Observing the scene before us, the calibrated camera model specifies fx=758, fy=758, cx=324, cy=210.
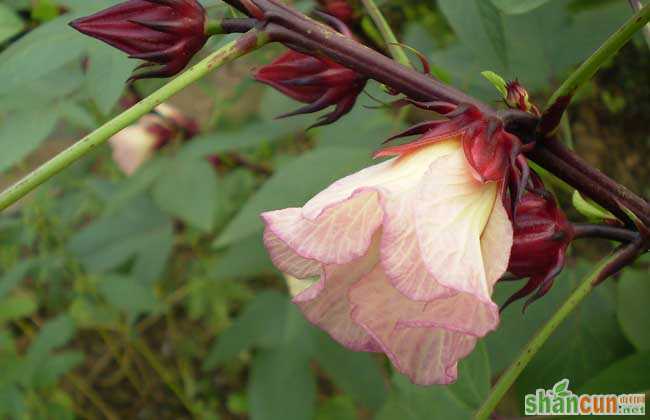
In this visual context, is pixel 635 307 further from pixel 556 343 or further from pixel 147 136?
pixel 147 136

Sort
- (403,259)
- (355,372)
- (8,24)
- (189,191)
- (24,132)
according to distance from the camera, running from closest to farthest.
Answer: (403,259) → (8,24) → (24,132) → (189,191) → (355,372)

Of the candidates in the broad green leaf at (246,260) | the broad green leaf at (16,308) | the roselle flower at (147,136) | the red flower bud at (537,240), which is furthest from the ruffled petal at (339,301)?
the broad green leaf at (16,308)

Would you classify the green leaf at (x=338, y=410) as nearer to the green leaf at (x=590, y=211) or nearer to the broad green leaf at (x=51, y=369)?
the broad green leaf at (x=51, y=369)

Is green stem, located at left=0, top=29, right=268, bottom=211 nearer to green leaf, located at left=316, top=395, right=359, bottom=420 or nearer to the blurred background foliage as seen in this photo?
the blurred background foliage

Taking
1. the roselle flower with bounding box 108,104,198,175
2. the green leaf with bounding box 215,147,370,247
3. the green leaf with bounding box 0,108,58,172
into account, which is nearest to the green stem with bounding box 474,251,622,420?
the green leaf with bounding box 215,147,370,247

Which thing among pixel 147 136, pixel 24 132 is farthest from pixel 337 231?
pixel 147 136

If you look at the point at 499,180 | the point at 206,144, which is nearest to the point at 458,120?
the point at 499,180

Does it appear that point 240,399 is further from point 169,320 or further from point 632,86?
point 632,86
